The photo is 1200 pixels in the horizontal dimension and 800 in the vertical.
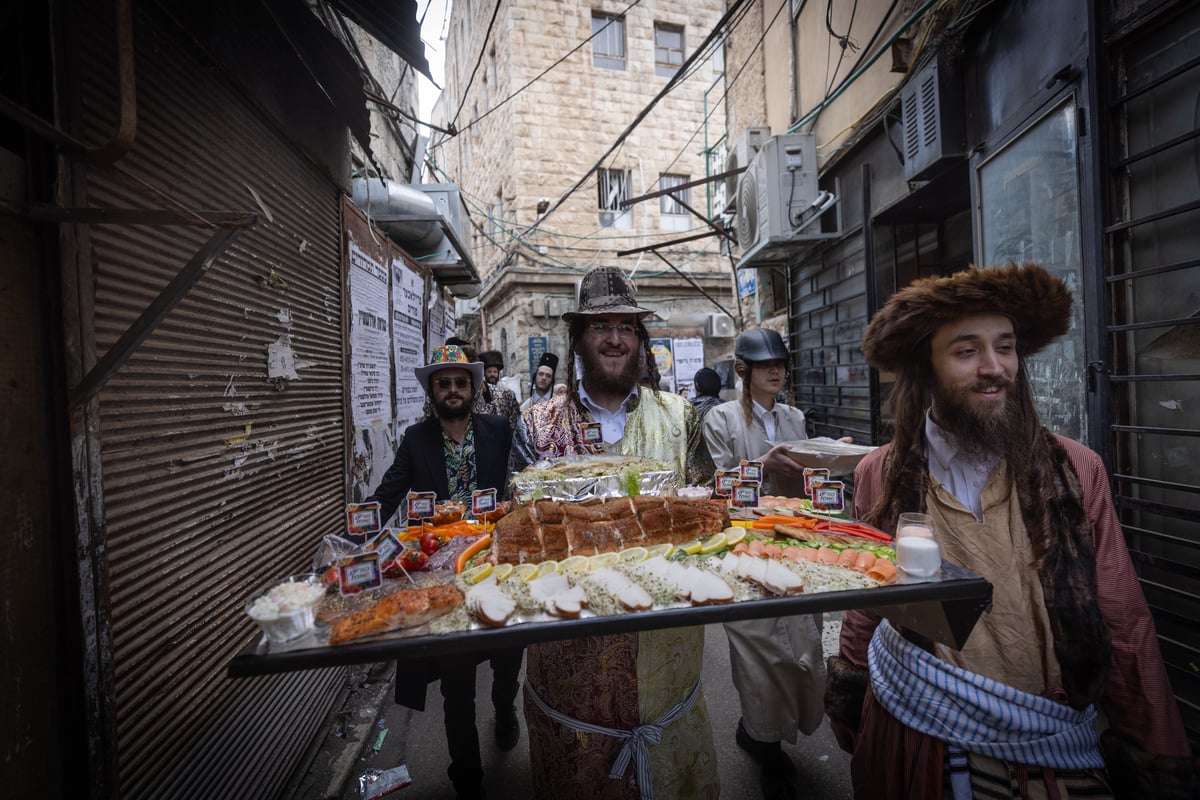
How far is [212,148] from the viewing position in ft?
9.58

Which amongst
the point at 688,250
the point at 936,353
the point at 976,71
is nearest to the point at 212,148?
the point at 936,353

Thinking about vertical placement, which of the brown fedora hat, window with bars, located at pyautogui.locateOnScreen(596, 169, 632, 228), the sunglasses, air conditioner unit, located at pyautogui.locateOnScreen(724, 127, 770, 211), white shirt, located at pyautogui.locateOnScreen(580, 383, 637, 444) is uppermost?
window with bars, located at pyautogui.locateOnScreen(596, 169, 632, 228)

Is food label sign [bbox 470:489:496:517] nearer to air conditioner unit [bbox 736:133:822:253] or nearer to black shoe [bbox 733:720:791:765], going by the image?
black shoe [bbox 733:720:791:765]

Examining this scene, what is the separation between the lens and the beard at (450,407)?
152 inches

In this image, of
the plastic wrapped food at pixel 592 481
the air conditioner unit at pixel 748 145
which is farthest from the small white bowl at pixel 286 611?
the air conditioner unit at pixel 748 145

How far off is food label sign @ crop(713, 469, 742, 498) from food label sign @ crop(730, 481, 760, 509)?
3 centimetres

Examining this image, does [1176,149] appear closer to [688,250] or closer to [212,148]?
[212,148]

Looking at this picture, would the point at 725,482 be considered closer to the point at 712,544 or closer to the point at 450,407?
the point at 712,544

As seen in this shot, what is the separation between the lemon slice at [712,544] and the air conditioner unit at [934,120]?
4434 millimetres

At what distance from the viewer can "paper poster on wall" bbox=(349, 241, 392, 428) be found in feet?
16.5

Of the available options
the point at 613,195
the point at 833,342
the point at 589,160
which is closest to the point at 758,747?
the point at 833,342

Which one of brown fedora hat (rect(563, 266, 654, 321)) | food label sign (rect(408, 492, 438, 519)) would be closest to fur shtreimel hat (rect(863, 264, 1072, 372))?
brown fedora hat (rect(563, 266, 654, 321))

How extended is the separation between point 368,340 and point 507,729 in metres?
3.87

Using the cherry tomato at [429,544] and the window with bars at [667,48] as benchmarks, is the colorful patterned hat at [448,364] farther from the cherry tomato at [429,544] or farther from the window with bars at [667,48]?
the window with bars at [667,48]
